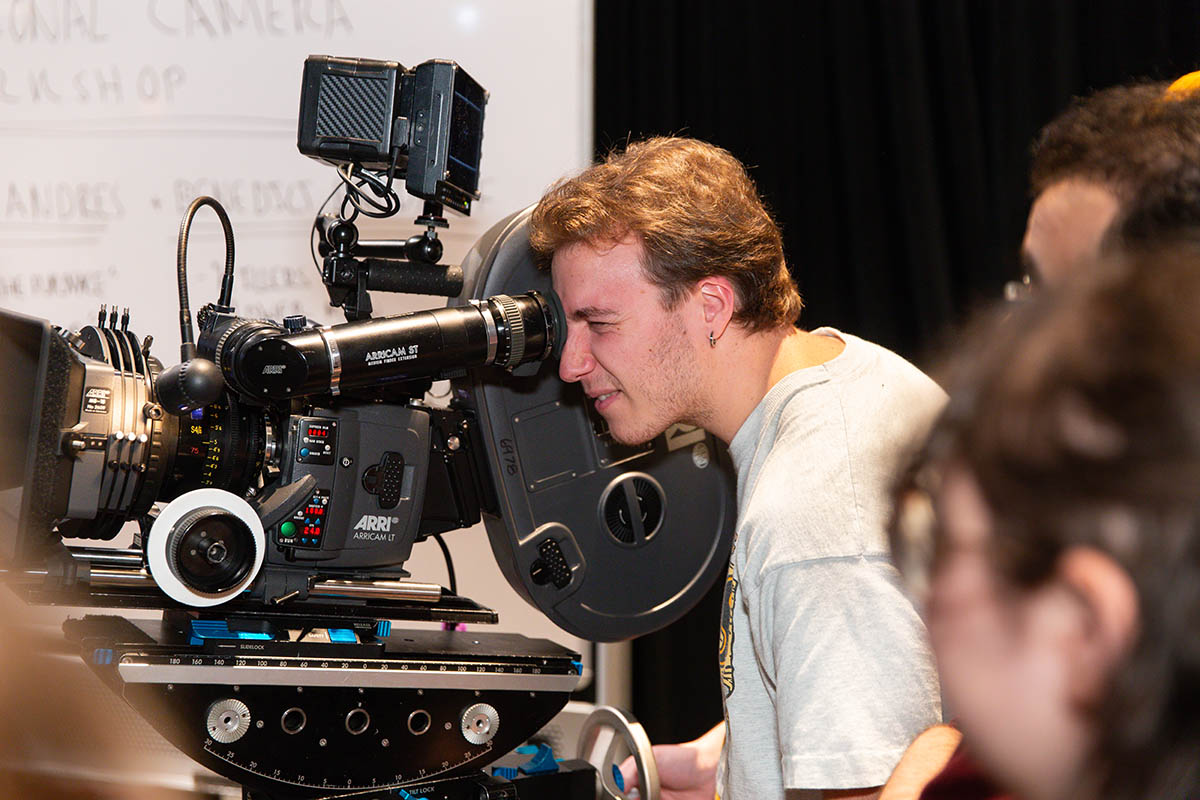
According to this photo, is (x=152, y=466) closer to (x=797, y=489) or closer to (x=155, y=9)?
(x=797, y=489)

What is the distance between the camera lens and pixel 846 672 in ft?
3.26

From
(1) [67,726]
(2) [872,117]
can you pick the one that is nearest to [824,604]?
(2) [872,117]

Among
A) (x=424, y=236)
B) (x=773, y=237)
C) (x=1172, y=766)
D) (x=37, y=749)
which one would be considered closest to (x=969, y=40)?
(x=773, y=237)

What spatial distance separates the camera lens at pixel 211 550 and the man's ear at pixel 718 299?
2.07ft

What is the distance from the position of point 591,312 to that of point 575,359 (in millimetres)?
67

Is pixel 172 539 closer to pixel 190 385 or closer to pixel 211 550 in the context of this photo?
pixel 211 550

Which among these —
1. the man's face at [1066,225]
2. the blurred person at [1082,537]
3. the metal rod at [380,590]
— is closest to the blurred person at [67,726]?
the metal rod at [380,590]

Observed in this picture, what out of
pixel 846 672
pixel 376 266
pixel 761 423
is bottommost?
pixel 846 672

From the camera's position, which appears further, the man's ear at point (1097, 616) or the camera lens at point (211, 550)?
the camera lens at point (211, 550)

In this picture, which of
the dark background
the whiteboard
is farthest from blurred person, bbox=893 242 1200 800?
the whiteboard

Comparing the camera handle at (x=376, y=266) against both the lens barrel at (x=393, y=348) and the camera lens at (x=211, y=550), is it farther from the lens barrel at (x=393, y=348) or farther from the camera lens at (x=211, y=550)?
the camera lens at (x=211, y=550)

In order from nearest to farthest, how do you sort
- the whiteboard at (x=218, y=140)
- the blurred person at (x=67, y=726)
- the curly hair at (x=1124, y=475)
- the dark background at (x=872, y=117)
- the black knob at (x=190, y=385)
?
the curly hair at (x=1124, y=475), the black knob at (x=190, y=385), the blurred person at (x=67, y=726), the dark background at (x=872, y=117), the whiteboard at (x=218, y=140)

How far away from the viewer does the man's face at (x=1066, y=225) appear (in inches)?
30.4

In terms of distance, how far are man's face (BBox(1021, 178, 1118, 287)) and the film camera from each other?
2.23ft
